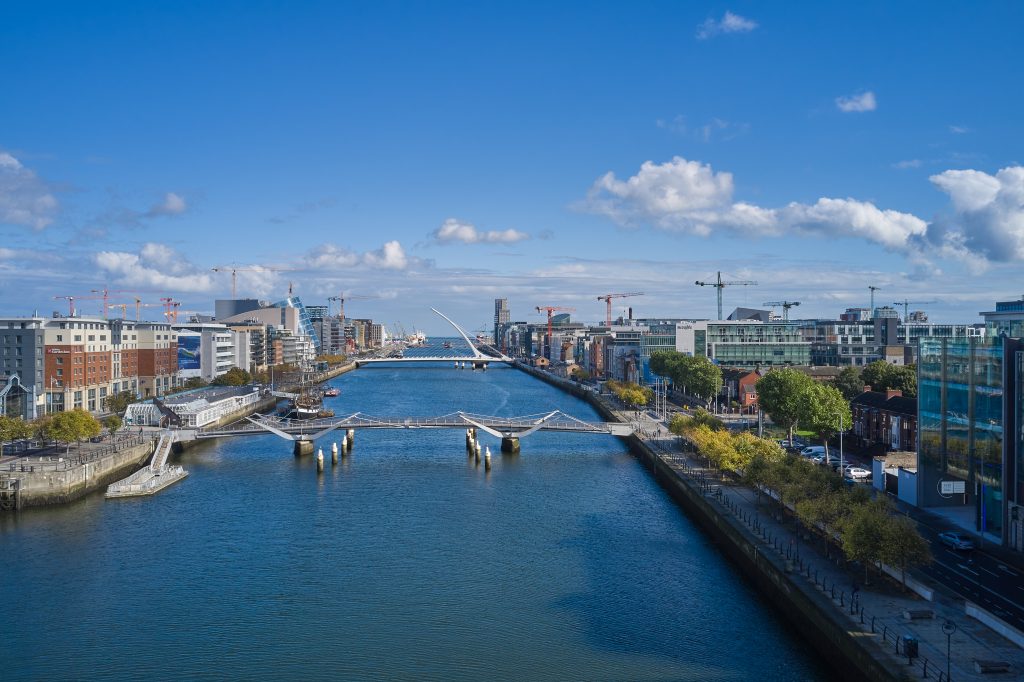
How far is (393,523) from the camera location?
23094mm

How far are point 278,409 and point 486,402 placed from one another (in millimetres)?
15088

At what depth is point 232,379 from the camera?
6344 centimetres

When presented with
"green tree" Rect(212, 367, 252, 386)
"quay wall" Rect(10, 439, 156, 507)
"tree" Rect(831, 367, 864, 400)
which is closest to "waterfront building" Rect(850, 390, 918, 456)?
"tree" Rect(831, 367, 864, 400)

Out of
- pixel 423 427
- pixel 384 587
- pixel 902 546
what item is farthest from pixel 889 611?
pixel 423 427

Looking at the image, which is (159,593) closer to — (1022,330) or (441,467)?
(441,467)

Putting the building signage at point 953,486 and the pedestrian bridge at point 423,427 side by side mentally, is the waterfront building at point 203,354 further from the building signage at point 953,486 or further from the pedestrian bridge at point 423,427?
the building signage at point 953,486

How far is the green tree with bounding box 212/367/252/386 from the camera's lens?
6303 cm

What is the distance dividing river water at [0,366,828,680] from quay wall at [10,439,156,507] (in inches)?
26.8

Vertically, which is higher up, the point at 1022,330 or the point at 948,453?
the point at 1022,330

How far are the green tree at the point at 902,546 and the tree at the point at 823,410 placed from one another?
13.9 metres

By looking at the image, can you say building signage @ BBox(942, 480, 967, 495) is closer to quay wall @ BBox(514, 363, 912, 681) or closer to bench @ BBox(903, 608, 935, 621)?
quay wall @ BBox(514, 363, 912, 681)

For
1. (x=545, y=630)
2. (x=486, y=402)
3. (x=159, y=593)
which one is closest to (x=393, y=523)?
(x=159, y=593)

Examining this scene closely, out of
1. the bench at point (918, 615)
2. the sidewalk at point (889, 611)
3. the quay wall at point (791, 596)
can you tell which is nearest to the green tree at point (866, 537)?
the sidewalk at point (889, 611)

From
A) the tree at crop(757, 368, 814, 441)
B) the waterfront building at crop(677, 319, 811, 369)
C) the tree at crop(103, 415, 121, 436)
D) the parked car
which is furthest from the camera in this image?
the waterfront building at crop(677, 319, 811, 369)
